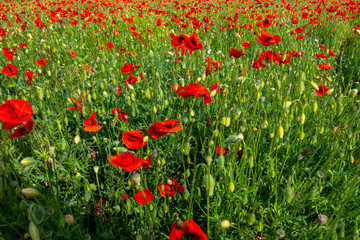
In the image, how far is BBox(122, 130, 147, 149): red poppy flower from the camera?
126 cm

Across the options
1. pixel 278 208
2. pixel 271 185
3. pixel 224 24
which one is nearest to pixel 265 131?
pixel 271 185

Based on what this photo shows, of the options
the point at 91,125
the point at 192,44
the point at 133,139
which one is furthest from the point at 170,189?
the point at 192,44

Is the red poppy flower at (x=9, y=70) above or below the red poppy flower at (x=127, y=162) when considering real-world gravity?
above

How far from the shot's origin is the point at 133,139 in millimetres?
1287

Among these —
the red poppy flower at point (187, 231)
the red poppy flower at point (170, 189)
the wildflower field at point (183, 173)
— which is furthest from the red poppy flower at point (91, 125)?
the red poppy flower at point (187, 231)

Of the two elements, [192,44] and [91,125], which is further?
[192,44]

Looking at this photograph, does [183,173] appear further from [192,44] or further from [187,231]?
[192,44]

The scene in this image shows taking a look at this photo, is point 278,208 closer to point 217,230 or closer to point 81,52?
point 217,230

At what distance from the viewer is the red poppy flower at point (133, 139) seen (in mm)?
1262

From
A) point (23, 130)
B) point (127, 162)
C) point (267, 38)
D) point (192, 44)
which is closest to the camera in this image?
point (127, 162)

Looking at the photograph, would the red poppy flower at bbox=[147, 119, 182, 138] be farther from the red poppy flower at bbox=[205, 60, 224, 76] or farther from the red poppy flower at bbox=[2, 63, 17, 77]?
the red poppy flower at bbox=[2, 63, 17, 77]

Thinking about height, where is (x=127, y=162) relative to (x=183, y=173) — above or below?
above

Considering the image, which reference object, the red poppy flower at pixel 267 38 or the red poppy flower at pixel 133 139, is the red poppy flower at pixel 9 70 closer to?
the red poppy flower at pixel 133 139

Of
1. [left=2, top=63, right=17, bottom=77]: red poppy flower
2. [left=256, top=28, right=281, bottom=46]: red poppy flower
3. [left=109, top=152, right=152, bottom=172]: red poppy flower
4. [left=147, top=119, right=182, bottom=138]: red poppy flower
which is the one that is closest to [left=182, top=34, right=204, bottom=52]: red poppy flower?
[left=256, top=28, right=281, bottom=46]: red poppy flower
